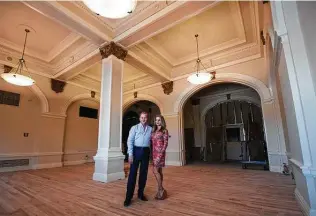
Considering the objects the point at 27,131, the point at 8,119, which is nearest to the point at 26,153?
the point at 27,131

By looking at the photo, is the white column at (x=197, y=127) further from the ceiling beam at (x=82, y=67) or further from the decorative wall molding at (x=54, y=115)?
the decorative wall molding at (x=54, y=115)

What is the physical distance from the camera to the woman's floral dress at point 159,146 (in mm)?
2640

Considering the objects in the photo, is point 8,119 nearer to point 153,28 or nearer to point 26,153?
point 26,153

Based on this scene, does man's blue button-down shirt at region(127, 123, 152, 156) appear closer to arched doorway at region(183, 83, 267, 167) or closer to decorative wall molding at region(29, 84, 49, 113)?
decorative wall molding at region(29, 84, 49, 113)

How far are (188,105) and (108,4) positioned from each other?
352 inches

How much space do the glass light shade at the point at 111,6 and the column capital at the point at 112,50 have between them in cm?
210

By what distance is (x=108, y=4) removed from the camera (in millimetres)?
2658

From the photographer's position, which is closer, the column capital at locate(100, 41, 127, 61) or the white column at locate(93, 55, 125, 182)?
the white column at locate(93, 55, 125, 182)

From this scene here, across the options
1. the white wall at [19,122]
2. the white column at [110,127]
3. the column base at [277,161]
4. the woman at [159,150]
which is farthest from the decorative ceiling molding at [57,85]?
the column base at [277,161]

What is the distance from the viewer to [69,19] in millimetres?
3893

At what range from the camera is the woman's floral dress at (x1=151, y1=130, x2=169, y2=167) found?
8.66ft

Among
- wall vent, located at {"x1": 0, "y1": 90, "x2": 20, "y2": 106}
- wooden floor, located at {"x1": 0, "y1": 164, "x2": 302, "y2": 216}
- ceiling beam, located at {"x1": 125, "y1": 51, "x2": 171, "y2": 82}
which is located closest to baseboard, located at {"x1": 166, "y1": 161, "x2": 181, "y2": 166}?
wooden floor, located at {"x1": 0, "y1": 164, "x2": 302, "y2": 216}

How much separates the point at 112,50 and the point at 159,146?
11.1 ft

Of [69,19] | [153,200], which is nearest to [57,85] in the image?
[69,19]
